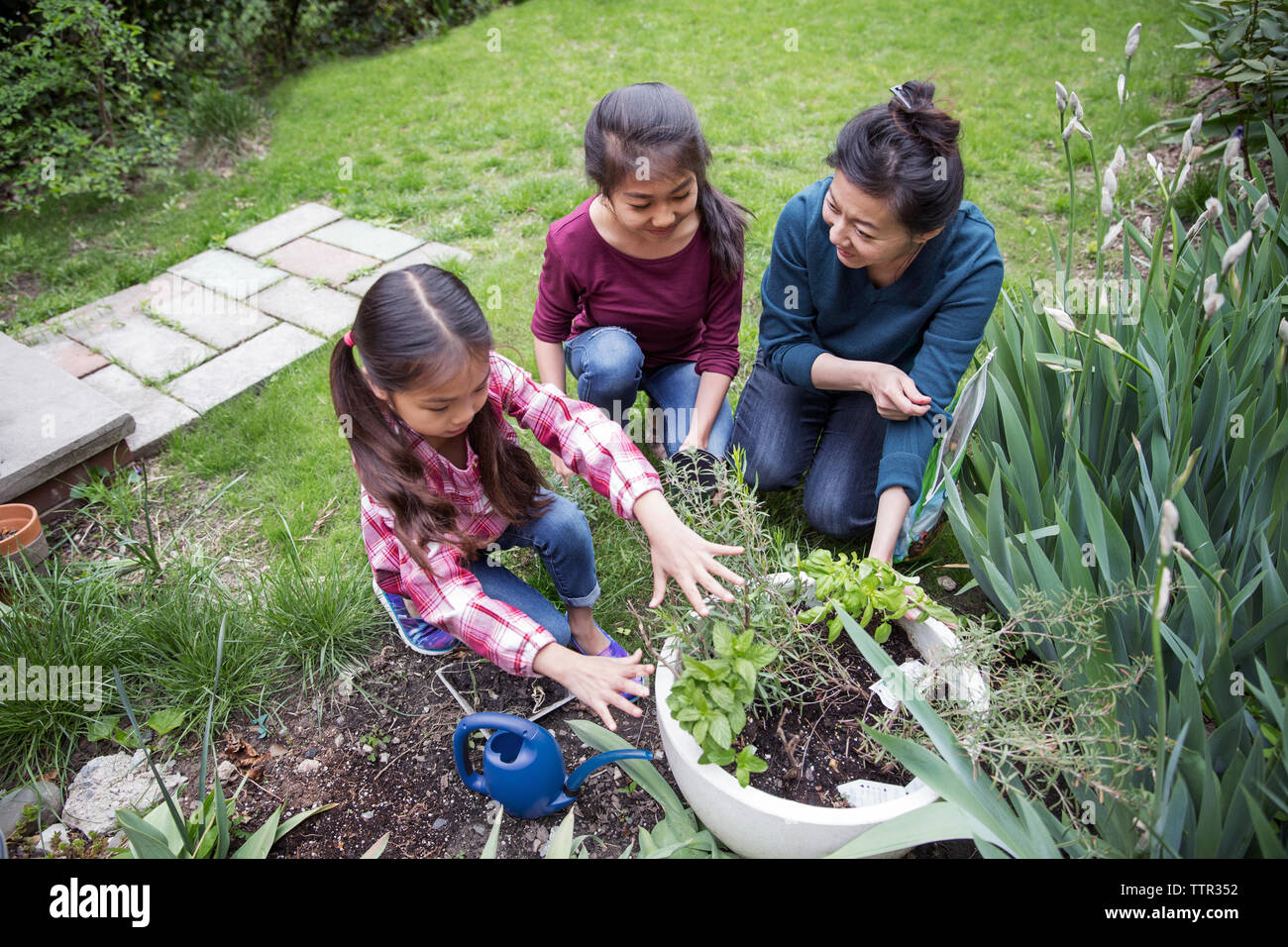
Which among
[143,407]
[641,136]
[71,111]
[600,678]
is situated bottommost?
[143,407]

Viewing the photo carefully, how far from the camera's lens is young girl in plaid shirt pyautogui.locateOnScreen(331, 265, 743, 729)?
1489 mm

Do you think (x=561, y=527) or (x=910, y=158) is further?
(x=561, y=527)

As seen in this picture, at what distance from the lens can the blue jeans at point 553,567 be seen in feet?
6.41

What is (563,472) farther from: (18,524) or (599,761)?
(18,524)

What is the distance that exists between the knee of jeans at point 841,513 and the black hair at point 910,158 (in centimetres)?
72

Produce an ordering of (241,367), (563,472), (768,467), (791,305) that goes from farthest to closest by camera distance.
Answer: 1. (241,367)
2. (768,467)
3. (791,305)
4. (563,472)

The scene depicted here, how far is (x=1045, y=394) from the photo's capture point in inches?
76.4

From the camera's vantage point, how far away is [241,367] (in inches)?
119

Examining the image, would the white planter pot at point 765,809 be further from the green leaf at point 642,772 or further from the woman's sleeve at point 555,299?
the woman's sleeve at point 555,299

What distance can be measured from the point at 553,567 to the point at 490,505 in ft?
0.72

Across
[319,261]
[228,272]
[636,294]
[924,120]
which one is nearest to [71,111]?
[228,272]

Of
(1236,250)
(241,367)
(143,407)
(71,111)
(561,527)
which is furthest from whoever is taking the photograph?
(71,111)

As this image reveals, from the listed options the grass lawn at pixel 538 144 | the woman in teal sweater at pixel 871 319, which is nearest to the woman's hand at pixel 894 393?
the woman in teal sweater at pixel 871 319

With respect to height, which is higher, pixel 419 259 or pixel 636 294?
pixel 636 294
